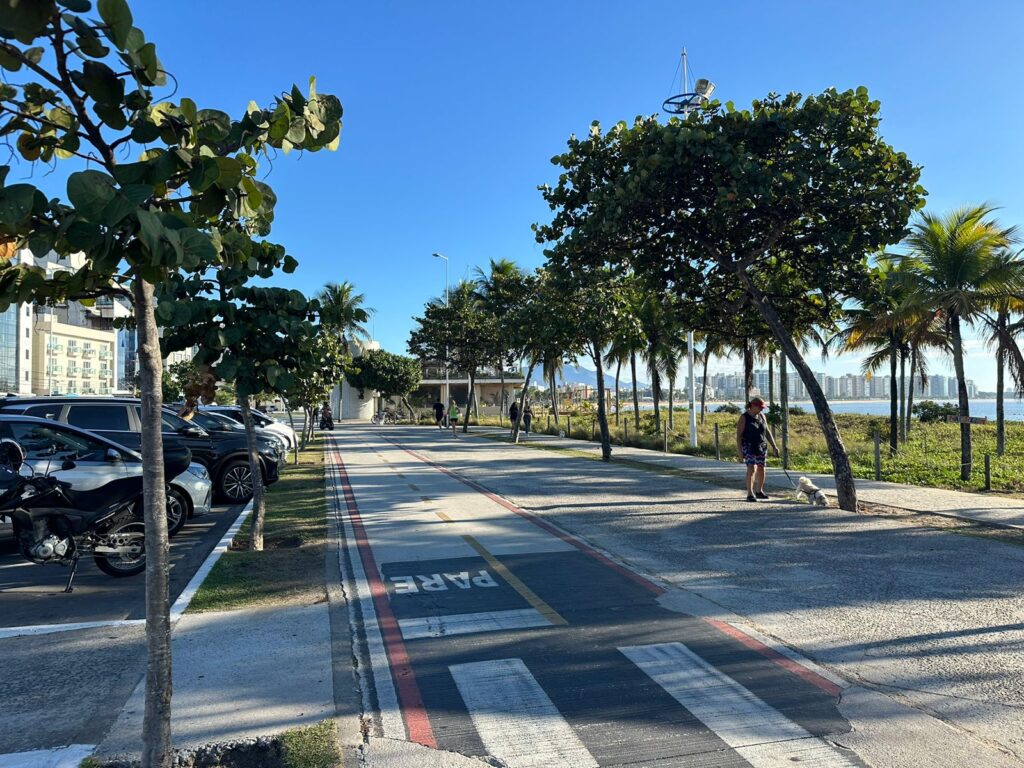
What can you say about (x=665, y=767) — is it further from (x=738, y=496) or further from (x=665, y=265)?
(x=665, y=265)

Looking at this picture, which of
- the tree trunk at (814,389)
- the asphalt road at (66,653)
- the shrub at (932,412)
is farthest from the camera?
the shrub at (932,412)

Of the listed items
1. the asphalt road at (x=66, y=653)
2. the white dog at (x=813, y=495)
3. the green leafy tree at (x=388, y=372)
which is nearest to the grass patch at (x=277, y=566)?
the asphalt road at (x=66, y=653)

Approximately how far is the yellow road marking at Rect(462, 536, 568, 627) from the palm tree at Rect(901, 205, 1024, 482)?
453 inches

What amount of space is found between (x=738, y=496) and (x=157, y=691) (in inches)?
459

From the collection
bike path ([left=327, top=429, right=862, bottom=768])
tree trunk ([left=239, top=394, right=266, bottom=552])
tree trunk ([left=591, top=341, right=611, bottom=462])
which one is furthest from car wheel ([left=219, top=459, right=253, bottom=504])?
tree trunk ([left=591, top=341, right=611, bottom=462])

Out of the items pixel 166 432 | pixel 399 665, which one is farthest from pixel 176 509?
pixel 399 665

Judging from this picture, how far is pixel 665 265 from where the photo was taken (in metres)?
14.9

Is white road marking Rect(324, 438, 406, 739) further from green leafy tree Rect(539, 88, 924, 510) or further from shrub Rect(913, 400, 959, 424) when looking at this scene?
shrub Rect(913, 400, 959, 424)

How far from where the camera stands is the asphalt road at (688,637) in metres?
4.13

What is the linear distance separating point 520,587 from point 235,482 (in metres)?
8.29

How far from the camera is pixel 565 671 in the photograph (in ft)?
16.7

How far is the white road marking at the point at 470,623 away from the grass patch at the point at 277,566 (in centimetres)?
135

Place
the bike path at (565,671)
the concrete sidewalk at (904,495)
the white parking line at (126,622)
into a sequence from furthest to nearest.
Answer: the concrete sidewalk at (904,495) → the white parking line at (126,622) → the bike path at (565,671)

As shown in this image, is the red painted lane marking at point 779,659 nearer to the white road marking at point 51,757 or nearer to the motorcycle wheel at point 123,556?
the white road marking at point 51,757
